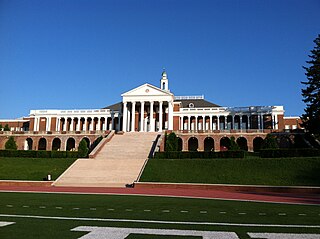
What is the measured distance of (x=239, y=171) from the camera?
102ft

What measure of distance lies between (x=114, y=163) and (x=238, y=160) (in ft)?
50.2

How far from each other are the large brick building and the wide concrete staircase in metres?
17.2

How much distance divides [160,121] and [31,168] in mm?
39930

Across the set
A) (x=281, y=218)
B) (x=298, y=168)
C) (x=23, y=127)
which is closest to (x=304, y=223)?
(x=281, y=218)

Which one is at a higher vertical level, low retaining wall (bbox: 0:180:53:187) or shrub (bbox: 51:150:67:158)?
shrub (bbox: 51:150:67:158)

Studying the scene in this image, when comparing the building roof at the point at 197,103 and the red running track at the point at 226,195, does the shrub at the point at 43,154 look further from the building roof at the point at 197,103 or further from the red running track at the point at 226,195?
the building roof at the point at 197,103

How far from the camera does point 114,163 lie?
119 feet

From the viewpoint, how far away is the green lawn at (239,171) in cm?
2827

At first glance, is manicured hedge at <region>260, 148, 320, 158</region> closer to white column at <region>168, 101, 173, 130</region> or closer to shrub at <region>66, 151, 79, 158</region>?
shrub at <region>66, 151, 79, 158</region>

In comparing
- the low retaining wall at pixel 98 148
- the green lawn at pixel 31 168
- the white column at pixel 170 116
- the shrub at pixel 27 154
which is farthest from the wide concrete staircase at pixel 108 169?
→ the white column at pixel 170 116

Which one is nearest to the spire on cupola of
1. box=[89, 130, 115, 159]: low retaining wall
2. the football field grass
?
box=[89, 130, 115, 159]: low retaining wall

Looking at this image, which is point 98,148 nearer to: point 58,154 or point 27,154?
point 58,154

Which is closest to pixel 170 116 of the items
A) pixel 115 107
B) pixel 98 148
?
pixel 115 107

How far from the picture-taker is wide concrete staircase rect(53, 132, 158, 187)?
29.7 metres
